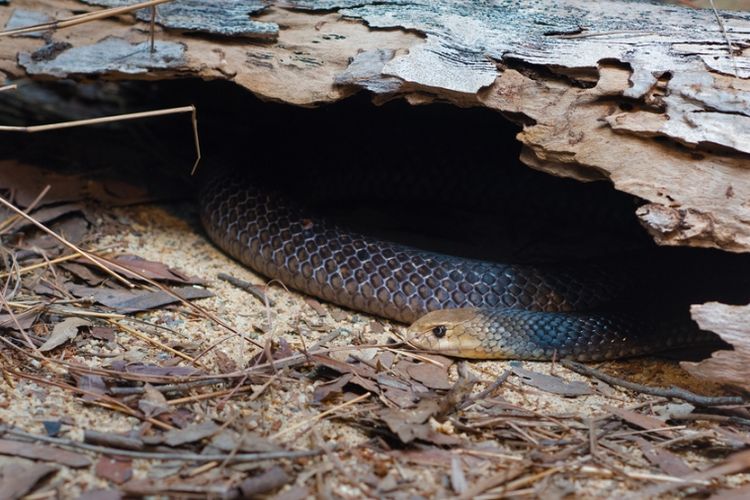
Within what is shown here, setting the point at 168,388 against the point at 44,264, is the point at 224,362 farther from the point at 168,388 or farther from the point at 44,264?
the point at 44,264

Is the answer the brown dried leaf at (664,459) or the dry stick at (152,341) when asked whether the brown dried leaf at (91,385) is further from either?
the brown dried leaf at (664,459)

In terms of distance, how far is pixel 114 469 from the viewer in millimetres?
2727

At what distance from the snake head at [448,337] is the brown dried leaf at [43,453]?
1.85 m

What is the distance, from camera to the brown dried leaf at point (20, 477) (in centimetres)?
255

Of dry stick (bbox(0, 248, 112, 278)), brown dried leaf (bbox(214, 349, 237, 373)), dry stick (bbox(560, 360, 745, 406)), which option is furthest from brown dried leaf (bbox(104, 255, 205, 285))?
dry stick (bbox(560, 360, 745, 406))

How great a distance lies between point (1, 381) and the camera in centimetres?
329

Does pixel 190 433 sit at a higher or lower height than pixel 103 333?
higher

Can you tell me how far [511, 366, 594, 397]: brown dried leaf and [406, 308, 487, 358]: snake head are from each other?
0.25 meters

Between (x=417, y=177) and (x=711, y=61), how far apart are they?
287 cm

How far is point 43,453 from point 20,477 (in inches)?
Result: 6.5

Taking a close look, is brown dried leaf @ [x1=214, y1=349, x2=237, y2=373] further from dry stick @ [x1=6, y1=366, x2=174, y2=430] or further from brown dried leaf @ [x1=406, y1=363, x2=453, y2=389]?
brown dried leaf @ [x1=406, y1=363, x2=453, y2=389]

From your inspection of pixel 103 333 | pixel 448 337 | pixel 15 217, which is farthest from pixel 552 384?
pixel 15 217


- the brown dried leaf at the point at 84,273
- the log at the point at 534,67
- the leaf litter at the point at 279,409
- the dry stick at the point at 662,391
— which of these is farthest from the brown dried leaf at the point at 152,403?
the dry stick at the point at 662,391

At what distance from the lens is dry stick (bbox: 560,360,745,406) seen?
3.48 meters
